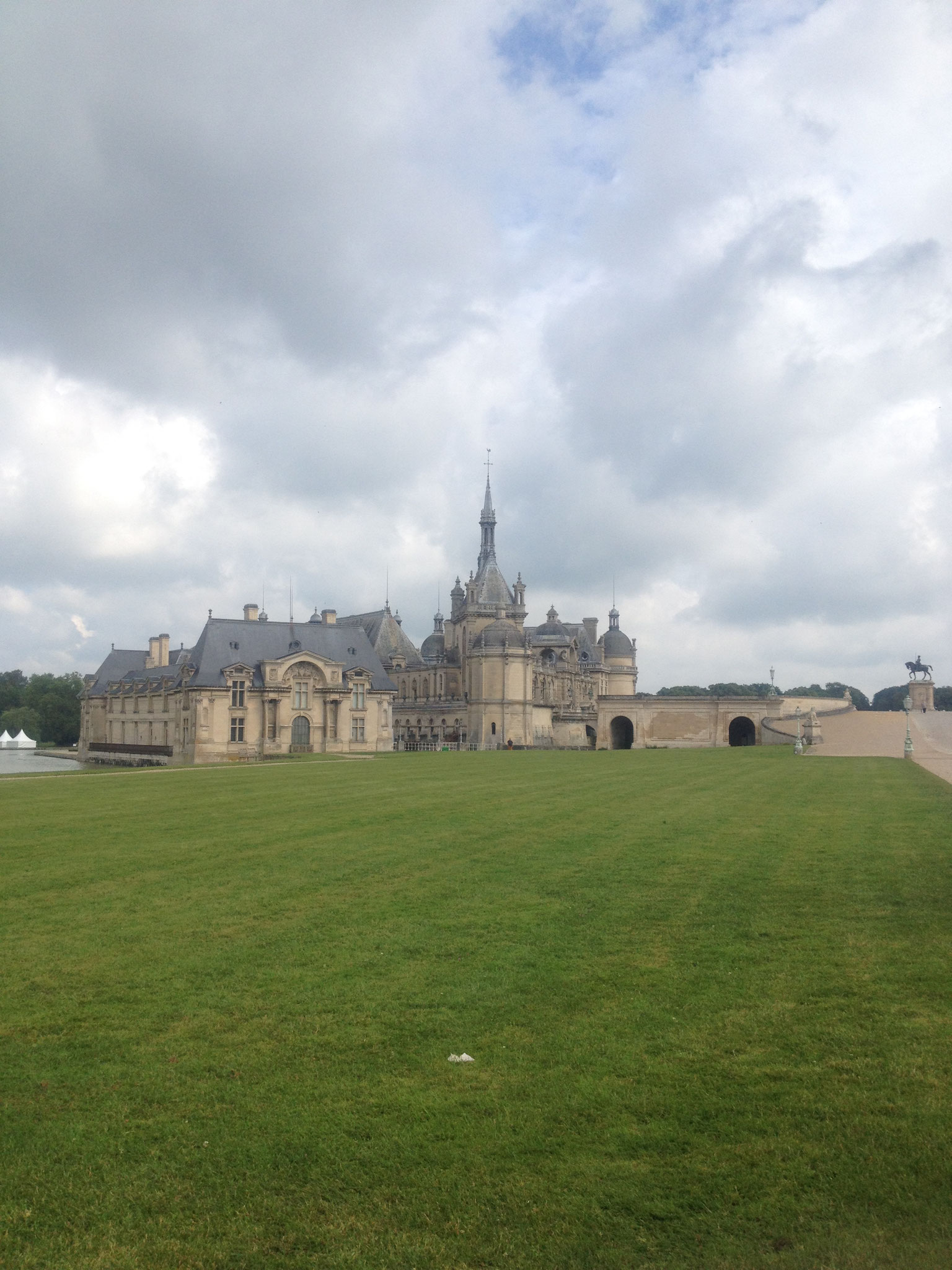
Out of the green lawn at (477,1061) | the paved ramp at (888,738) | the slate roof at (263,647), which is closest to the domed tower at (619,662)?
the paved ramp at (888,738)

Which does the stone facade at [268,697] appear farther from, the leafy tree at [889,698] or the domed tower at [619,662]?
the leafy tree at [889,698]

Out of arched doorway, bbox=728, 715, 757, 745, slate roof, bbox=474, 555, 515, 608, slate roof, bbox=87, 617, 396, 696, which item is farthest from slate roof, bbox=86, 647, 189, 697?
arched doorway, bbox=728, 715, 757, 745

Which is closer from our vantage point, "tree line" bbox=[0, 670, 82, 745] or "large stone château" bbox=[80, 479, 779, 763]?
"large stone château" bbox=[80, 479, 779, 763]

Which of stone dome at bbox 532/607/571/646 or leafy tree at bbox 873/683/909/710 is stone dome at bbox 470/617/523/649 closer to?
stone dome at bbox 532/607/571/646

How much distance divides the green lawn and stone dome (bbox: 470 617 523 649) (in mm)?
79243

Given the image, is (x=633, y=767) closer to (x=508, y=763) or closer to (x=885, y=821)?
(x=508, y=763)

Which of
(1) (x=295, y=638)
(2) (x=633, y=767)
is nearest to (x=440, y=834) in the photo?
(2) (x=633, y=767)

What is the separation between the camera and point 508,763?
49.3m

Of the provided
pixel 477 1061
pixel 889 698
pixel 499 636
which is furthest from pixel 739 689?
pixel 477 1061

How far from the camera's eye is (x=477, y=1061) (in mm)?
7691

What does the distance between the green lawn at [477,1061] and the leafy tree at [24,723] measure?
119995 millimetres

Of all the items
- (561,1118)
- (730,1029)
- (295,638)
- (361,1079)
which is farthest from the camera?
(295,638)

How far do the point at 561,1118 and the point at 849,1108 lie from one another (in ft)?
6.75

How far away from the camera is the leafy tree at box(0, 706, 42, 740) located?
12512 centimetres
